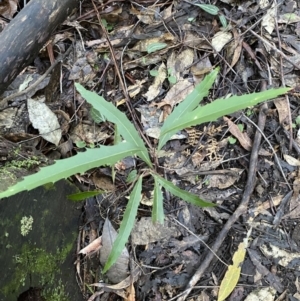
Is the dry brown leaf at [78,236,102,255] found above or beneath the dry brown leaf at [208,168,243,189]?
above

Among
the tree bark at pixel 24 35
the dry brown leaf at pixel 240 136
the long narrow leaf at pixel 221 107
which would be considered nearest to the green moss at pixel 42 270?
the tree bark at pixel 24 35

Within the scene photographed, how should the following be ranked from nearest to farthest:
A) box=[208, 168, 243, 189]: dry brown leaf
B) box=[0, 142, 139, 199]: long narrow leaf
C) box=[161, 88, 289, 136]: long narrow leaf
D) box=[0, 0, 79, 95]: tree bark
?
box=[0, 142, 139, 199]: long narrow leaf
box=[161, 88, 289, 136]: long narrow leaf
box=[0, 0, 79, 95]: tree bark
box=[208, 168, 243, 189]: dry brown leaf

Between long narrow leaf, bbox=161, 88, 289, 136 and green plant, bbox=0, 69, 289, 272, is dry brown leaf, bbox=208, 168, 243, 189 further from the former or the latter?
long narrow leaf, bbox=161, 88, 289, 136

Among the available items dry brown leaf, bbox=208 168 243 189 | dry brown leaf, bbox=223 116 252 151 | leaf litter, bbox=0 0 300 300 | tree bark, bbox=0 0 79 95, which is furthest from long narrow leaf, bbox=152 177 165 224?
tree bark, bbox=0 0 79 95

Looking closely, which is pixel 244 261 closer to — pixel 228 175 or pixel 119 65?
pixel 228 175

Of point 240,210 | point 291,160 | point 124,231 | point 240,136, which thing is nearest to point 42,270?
point 124,231

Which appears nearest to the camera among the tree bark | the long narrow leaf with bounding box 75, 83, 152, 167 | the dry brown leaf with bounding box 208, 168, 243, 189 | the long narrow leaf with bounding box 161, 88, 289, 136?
the long narrow leaf with bounding box 161, 88, 289, 136

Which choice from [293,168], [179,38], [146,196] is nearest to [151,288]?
[146,196]

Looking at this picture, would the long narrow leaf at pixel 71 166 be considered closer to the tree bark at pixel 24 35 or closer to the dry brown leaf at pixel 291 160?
the tree bark at pixel 24 35
